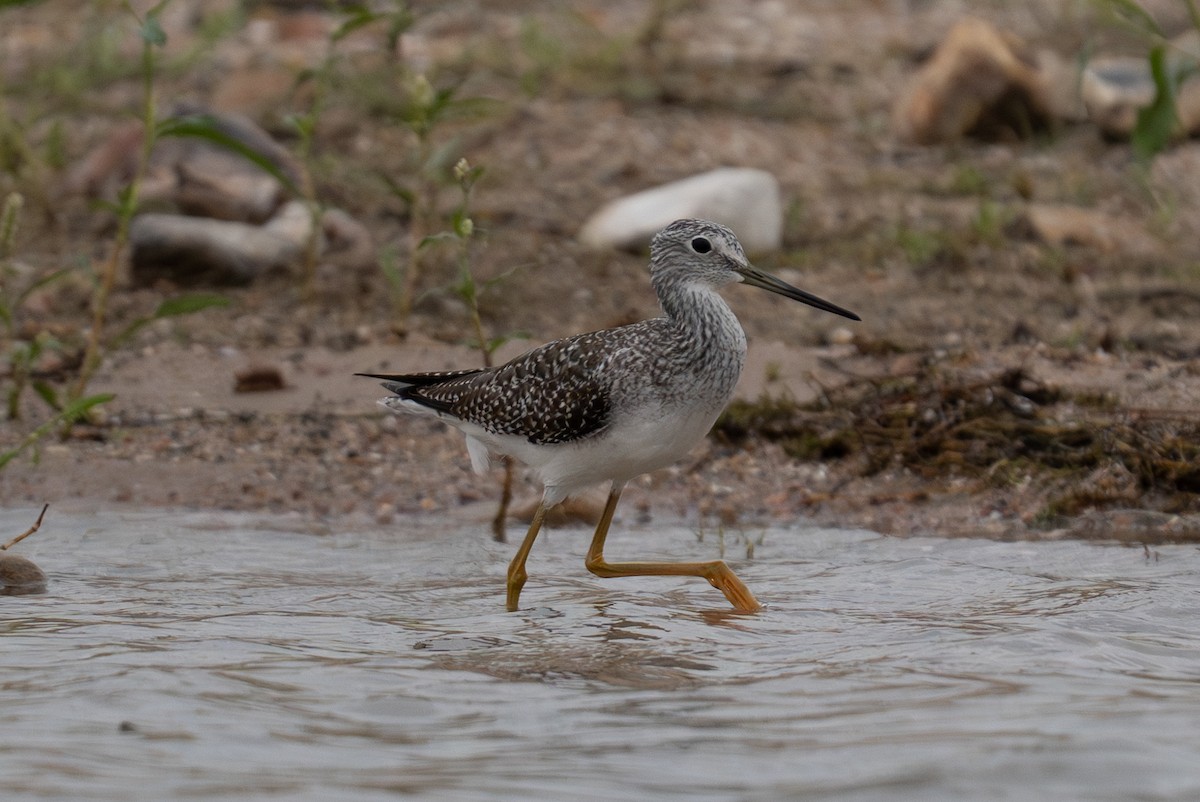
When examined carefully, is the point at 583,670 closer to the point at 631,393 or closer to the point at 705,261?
the point at 631,393

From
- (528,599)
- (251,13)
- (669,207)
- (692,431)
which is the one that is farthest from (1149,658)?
(251,13)

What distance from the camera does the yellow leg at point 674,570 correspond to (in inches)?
269

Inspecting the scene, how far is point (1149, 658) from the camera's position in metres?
5.82

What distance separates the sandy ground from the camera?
8.52 m

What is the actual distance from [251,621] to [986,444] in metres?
3.88

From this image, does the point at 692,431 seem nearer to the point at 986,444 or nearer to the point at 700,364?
the point at 700,364

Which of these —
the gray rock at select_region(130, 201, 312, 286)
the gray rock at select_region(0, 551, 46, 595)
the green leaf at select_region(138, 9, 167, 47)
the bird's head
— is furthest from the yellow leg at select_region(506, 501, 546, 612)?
the gray rock at select_region(130, 201, 312, 286)

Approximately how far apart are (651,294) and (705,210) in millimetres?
616

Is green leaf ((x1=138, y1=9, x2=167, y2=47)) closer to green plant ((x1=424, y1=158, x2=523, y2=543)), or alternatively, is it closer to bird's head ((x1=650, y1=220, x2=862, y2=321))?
green plant ((x1=424, y1=158, x2=523, y2=543))

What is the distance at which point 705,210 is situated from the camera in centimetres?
1045

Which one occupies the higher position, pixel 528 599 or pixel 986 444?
pixel 986 444

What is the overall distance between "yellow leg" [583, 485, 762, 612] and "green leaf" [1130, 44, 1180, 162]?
2.46 m

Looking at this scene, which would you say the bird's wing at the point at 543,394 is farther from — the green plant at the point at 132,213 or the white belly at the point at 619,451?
the green plant at the point at 132,213

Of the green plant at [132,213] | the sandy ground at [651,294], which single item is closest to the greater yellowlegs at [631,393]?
the sandy ground at [651,294]
